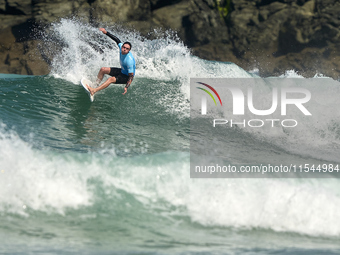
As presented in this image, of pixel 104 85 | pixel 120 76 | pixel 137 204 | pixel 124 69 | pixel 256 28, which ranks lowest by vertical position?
pixel 137 204

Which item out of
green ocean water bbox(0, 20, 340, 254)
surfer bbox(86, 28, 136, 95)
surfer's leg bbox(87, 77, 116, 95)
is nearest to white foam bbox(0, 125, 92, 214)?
green ocean water bbox(0, 20, 340, 254)

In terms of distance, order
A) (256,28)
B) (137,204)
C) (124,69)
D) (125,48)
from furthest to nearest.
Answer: (256,28) < (124,69) < (125,48) < (137,204)

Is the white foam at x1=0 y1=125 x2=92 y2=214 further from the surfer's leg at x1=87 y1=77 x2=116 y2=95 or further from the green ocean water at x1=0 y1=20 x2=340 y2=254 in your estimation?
the surfer's leg at x1=87 y1=77 x2=116 y2=95

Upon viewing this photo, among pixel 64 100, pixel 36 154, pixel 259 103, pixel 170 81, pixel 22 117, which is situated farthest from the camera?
pixel 170 81

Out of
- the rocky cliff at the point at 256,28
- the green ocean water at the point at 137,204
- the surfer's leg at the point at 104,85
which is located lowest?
the green ocean water at the point at 137,204

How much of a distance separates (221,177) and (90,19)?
37.1ft

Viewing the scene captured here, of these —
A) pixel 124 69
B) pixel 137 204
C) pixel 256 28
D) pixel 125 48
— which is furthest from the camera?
pixel 256 28

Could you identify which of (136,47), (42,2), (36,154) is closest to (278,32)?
(136,47)

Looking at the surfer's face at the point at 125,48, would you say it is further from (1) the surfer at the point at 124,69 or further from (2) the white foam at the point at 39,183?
(2) the white foam at the point at 39,183

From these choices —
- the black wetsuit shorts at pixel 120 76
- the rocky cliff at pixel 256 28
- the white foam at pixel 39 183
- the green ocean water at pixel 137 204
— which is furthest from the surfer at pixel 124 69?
the rocky cliff at pixel 256 28

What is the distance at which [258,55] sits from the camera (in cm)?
1600

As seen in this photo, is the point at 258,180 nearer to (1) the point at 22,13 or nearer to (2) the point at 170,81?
(2) the point at 170,81

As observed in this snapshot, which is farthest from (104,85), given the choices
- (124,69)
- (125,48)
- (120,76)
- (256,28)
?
(256,28)

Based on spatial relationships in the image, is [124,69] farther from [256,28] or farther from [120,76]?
[256,28]
